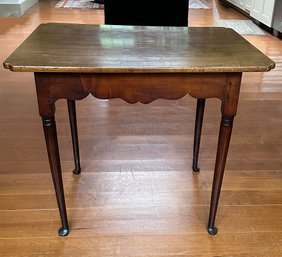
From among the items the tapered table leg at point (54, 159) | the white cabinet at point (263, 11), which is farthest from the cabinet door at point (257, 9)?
the tapered table leg at point (54, 159)

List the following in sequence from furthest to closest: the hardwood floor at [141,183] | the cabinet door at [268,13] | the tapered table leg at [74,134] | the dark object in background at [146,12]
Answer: the cabinet door at [268,13]
the dark object in background at [146,12]
the tapered table leg at [74,134]
the hardwood floor at [141,183]

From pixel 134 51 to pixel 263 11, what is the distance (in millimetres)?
3972

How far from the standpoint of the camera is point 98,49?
991 millimetres

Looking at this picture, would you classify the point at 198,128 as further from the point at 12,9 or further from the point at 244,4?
the point at 12,9

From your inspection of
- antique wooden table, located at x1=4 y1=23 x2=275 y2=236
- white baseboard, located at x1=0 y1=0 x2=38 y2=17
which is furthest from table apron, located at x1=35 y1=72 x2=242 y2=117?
white baseboard, located at x1=0 y1=0 x2=38 y2=17

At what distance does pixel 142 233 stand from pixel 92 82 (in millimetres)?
614

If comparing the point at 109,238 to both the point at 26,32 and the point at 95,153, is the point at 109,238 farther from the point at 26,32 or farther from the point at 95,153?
the point at 26,32

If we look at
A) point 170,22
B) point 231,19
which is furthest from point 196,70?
point 231,19

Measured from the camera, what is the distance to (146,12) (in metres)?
1.99

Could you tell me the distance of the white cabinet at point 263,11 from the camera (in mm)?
4090

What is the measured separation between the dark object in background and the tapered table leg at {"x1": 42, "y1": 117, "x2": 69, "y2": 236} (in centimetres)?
122

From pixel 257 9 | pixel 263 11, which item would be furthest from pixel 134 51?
pixel 257 9

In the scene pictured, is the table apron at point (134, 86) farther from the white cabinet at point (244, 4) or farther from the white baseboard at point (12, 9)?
the white baseboard at point (12, 9)

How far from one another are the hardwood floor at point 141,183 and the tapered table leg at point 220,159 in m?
0.07
